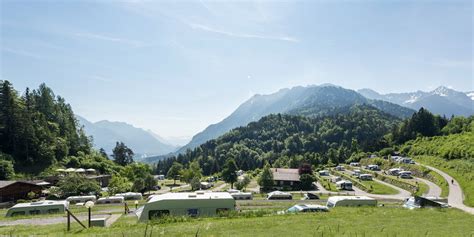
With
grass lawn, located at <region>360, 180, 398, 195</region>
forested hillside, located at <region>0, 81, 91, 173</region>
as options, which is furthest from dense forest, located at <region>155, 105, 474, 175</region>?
forested hillside, located at <region>0, 81, 91, 173</region>

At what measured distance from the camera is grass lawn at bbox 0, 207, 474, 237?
14490 millimetres

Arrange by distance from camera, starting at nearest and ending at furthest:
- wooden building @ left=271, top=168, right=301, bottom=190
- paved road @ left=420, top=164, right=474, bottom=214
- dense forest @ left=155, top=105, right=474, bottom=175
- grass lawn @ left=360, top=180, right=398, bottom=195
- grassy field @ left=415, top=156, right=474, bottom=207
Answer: paved road @ left=420, top=164, right=474, bottom=214 → grassy field @ left=415, top=156, right=474, bottom=207 → grass lawn @ left=360, top=180, right=398, bottom=195 → wooden building @ left=271, top=168, right=301, bottom=190 → dense forest @ left=155, top=105, right=474, bottom=175

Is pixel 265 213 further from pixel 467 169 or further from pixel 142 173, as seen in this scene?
pixel 142 173

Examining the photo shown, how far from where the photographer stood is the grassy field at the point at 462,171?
4284 cm

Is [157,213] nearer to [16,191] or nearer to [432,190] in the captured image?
[16,191]

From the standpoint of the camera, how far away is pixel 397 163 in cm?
8300

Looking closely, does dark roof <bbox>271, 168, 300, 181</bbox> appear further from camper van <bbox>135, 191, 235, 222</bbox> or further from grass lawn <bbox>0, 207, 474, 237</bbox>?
grass lawn <bbox>0, 207, 474, 237</bbox>

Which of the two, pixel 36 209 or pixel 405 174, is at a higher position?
pixel 36 209

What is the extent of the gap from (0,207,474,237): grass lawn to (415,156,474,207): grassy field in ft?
87.2

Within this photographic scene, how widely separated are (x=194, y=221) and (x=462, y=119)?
428 feet

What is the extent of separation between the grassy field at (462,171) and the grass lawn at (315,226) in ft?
87.2

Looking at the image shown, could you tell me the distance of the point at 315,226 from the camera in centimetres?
1594

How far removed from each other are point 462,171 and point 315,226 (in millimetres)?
54379

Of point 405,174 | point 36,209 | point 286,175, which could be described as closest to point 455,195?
point 405,174
